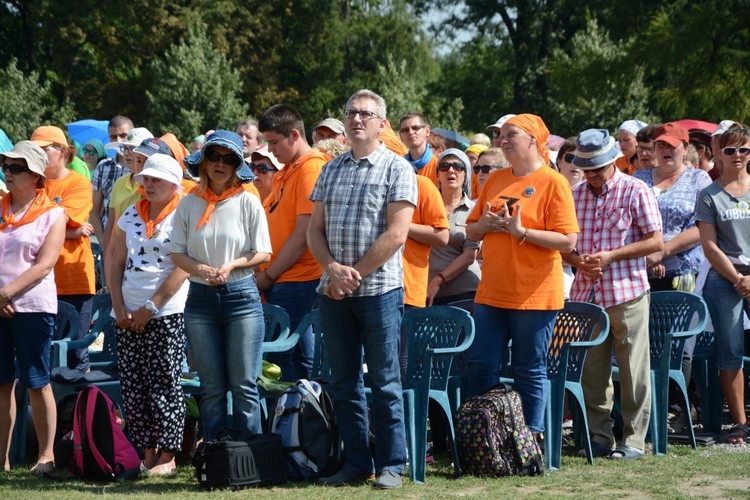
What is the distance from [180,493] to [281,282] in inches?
77.8

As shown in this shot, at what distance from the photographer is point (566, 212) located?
6273 millimetres

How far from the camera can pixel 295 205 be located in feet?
24.0

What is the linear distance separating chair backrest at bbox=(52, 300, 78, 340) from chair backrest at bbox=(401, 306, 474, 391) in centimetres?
249

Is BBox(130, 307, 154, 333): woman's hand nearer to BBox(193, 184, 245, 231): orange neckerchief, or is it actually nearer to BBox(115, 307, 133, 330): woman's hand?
BBox(115, 307, 133, 330): woman's hand

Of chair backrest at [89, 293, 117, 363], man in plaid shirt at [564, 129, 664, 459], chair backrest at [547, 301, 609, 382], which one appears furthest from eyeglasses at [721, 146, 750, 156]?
chair backrest at [89, 293, 117, 363]

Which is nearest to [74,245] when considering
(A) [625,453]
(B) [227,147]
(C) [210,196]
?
(C) [210,196]

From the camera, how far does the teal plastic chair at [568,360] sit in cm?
657

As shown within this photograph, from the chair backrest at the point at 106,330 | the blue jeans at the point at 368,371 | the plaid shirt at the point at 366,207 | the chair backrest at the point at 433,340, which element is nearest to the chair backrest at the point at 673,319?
the chair backrest at the point at 433,340

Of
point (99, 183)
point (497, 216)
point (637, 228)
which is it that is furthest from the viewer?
point (99, 183)

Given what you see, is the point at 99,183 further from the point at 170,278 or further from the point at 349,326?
the point at 349,326

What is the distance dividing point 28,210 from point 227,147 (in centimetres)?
145

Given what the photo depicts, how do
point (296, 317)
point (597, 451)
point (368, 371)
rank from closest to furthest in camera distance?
point (368, 371), point (597, 451), point (296, 317)

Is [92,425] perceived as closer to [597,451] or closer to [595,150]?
[597,451]

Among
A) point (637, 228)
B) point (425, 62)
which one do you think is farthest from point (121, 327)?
point (425, 62)
